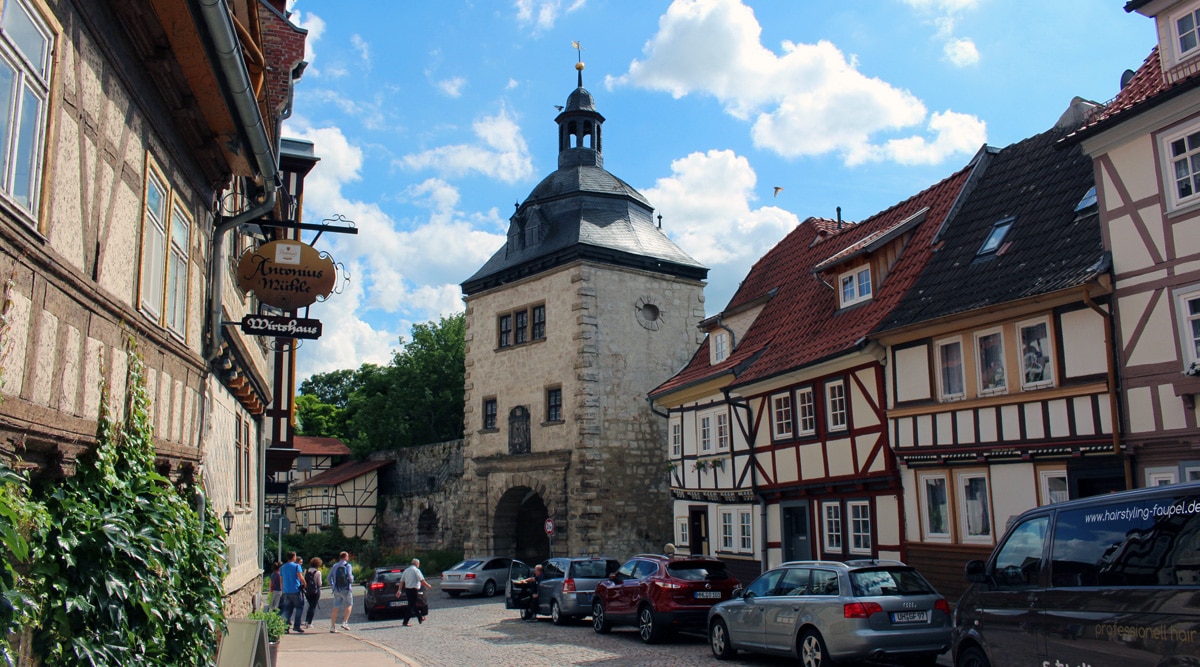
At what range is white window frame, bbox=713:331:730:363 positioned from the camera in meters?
26.2

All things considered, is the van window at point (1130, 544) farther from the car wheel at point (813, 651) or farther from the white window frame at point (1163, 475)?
the white window frame at point (1163, 475)

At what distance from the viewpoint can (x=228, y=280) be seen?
36.3 ft

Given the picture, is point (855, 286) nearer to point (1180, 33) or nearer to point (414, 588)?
point (1180, 33)

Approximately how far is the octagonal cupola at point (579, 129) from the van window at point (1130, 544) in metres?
33.8

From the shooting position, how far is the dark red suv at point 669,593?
658 inches

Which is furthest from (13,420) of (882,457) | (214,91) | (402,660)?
(882,457)

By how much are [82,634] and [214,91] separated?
4487 mm

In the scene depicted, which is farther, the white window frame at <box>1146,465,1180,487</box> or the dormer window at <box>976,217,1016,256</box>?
the dormer window at <box>976,217,1016,256</box>

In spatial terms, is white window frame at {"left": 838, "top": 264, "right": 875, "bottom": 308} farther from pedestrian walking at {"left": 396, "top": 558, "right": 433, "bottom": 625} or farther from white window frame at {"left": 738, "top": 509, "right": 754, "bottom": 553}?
pedestrian walking at {"left": 396, "top": 558, "right": 433, "bottom": 625}

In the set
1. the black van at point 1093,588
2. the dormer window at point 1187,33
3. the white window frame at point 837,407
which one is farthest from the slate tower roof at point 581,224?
the black van at point 1093,588

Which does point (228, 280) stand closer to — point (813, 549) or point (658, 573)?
point (658, 573)

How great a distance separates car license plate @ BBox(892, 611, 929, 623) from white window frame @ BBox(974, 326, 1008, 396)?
15.5 feet

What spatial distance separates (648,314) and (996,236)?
20189 millimetres

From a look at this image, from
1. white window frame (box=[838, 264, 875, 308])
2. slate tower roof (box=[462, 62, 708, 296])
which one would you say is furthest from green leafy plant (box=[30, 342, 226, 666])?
slate tower roof (box=[462, 62, 708, 296])
